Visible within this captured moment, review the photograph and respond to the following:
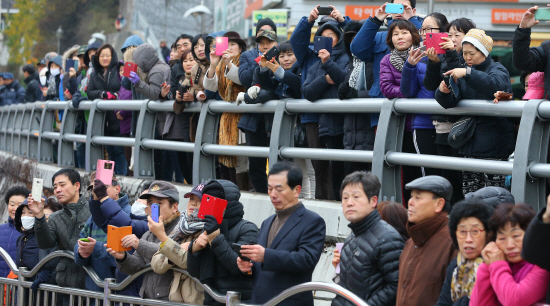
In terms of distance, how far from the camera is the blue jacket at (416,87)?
6.39 meters

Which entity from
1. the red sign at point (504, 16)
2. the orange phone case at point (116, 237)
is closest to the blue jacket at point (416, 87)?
the orange phone case at point (116, 237)

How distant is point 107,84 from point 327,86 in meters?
5.37

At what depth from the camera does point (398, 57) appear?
22.9ft

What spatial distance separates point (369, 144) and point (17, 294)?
11.5 ft

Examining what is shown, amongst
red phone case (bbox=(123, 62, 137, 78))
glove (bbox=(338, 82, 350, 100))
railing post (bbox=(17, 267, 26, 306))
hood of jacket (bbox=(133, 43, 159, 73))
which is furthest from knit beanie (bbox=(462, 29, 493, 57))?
hood of jacket (bbox=(133, 43, 159, 73))

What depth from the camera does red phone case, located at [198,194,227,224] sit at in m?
5.55

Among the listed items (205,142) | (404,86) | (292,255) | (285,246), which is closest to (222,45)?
(205,142)

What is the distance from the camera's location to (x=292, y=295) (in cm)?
504

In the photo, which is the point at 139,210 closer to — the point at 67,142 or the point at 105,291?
the point at 105,291

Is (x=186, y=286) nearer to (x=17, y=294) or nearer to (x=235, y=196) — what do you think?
(x=235, y=196)

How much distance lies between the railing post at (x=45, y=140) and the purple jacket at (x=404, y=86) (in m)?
8.14

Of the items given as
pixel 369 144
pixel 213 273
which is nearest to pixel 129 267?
pixel 213 273

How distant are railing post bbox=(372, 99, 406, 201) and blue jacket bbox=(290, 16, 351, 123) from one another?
1.40 m

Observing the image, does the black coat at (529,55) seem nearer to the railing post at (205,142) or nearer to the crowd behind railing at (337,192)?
the crowd behind railing at (337,192)
